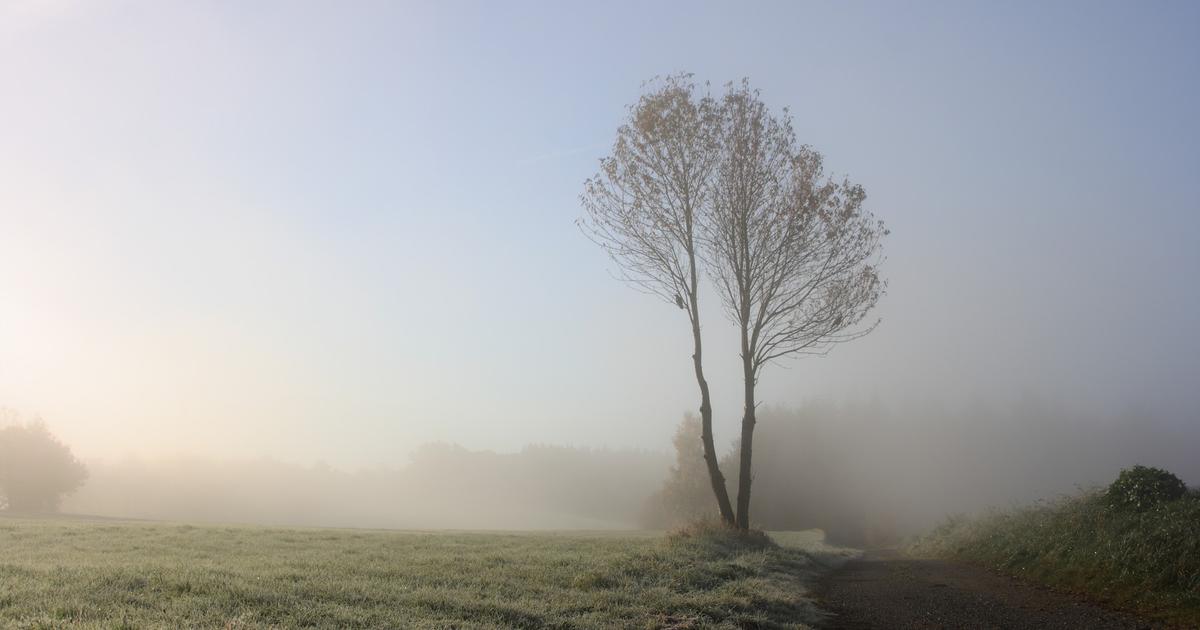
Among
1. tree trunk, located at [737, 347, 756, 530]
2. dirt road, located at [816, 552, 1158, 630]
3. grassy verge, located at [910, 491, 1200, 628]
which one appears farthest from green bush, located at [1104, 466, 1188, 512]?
tree trunk, located at [737, 347, 756, 530]

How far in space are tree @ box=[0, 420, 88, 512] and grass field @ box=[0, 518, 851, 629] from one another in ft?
187

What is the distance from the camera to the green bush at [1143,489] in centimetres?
1473

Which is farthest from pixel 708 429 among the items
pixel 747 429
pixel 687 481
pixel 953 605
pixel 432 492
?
pixel 432 492

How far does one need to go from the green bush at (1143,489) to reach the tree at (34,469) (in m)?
74.8

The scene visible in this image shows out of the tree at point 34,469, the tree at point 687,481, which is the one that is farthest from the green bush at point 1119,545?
the tree at point 34,469

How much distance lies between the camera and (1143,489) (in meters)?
15.1

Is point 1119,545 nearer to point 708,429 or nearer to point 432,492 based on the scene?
point 708,429

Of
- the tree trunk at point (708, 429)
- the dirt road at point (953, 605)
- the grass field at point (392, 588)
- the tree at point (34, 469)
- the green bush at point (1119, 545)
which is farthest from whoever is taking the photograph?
the tree at point (34, 469)

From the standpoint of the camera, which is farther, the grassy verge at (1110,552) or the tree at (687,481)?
the tree at (687,481)

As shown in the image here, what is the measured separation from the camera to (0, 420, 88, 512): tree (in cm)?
5931

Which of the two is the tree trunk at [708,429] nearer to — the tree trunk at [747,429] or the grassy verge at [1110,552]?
the tree trunk at [747,429]

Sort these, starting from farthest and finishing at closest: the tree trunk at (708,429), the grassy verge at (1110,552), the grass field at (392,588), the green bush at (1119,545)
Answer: the tree trunk at (708,429) → the green bush at (1119,545) → the grassy verge at (1110,552) → the grass field at (392,588)

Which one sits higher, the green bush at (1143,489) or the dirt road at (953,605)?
the green bush at (1143,489)

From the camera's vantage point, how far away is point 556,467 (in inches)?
4220
